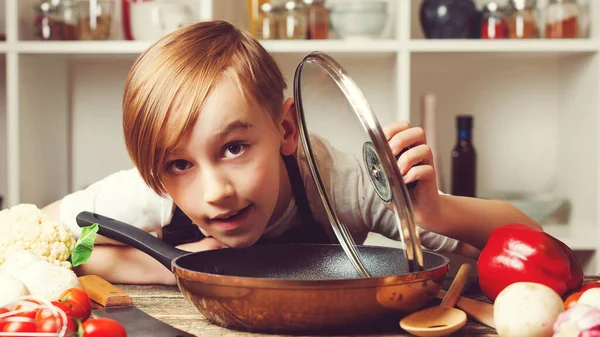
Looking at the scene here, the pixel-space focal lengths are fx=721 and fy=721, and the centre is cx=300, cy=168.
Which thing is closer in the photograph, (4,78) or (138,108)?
(138,108)

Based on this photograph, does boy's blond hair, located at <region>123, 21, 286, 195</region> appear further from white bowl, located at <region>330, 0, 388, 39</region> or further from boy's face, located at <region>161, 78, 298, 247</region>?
white bowl, located at <region>330, 0, 388, 39</region>

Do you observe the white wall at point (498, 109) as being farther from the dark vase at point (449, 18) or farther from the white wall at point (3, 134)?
the white wall at point (3, 134)

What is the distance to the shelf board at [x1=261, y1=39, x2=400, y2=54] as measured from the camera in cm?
187

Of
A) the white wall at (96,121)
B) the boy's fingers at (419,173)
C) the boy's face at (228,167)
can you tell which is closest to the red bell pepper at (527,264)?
the boy's fingers at (419,173)

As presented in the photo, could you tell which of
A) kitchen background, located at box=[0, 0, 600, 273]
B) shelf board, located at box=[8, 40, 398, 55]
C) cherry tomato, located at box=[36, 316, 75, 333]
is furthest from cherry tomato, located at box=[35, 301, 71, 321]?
shelf board, located at box=[8, 40, 398, 55]

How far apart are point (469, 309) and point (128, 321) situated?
0.36 metres

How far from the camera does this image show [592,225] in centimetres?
192

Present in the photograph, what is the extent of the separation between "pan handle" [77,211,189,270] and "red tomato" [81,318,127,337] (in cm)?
27

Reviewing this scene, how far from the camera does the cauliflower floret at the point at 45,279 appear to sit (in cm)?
79

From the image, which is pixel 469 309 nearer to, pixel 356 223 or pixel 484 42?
pixel 356 223

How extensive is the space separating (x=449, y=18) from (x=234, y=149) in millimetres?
1150

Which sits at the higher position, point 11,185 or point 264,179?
point 264,179

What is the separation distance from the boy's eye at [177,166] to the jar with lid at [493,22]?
49.1 inches

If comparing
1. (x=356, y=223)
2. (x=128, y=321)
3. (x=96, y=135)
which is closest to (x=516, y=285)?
(x=128, y=321)
